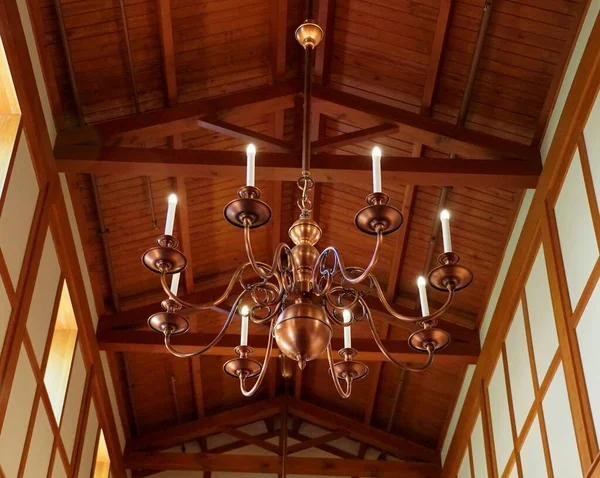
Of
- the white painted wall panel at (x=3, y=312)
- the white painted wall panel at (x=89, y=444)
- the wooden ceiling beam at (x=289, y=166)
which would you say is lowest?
the white painted wall panel at (x=3, y=312)

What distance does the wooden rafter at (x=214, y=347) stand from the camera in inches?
274

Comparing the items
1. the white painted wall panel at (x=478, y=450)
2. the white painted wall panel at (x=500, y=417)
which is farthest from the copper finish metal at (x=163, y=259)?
the white painted wall panel at (x=478, y=450)

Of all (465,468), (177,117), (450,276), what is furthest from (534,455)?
(177,117)

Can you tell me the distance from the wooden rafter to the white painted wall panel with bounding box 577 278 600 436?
2.56 m

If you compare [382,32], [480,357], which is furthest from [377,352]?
[382,32]

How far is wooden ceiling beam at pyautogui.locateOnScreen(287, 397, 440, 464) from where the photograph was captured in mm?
9175

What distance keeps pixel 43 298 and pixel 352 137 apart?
8.55 feet

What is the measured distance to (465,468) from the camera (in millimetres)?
7656

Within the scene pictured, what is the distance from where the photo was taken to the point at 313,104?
19.8 ft

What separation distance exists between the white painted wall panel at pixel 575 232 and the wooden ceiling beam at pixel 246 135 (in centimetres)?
204

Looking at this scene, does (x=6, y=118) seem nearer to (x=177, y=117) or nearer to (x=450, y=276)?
(x=177, y=117)

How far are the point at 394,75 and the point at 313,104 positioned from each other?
2.31ft

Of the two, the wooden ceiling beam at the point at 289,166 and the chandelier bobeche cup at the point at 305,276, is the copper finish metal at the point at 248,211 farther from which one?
the wooden ceiling beam at the point at 289,166

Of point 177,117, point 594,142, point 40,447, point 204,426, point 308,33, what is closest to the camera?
point 308,33
